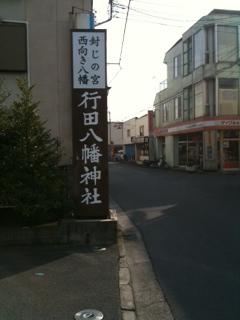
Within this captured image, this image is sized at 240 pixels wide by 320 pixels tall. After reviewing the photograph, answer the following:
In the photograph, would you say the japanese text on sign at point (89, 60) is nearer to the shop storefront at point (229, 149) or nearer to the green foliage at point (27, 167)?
the green foliage at point (27, 167)

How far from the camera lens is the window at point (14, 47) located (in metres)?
10.9

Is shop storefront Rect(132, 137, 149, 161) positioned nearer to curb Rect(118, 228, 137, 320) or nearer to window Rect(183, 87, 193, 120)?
window Rect(183, 87, 193, 120)

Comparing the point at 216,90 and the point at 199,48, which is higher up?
the point at 199,48

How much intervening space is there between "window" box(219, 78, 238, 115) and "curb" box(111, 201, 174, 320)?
83.3ft

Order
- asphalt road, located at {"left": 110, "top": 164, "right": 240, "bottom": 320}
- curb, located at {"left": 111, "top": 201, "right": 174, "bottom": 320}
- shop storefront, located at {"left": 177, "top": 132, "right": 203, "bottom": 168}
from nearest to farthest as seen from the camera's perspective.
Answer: curb, located at {"left": 111, "top": 201, "right": 174, "bottom": 320}
asphalt road, located at {"left": 110, "top": 164, "right": 240, "bottom": 320}
shop storefront, located at {"left": 177, "top": 132, "right": 203, "bottom": 168}

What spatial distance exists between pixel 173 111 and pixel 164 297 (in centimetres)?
3842

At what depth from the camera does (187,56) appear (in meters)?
39.3

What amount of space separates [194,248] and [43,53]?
18.0ft

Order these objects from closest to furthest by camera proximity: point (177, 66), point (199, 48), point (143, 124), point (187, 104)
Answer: point (199, 48) → point (187, 104) → point (177, 66) → point (143, 124)

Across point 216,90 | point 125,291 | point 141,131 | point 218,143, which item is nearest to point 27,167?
point 125,291

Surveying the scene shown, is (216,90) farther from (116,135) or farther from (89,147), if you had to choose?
(116,135)

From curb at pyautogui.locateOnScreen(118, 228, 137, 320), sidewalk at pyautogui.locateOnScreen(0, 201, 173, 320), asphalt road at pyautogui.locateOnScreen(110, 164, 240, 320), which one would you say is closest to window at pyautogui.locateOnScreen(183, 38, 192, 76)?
asphalt road at pyautogui.locateOnScreen(110, 164, 240, 320)

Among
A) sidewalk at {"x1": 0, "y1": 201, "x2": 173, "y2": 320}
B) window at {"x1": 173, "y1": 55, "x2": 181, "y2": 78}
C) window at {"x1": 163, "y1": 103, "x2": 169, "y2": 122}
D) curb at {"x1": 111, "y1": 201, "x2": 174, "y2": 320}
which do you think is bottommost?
curb at {"x1": 111, "y1": 201, "x2": 174, "y2": 320}

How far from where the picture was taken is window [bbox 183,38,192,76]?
38.7 metres
